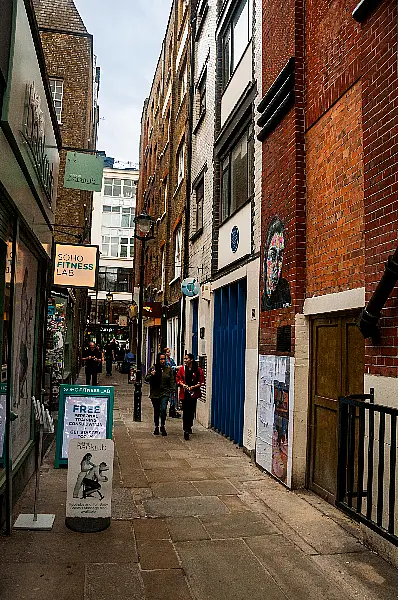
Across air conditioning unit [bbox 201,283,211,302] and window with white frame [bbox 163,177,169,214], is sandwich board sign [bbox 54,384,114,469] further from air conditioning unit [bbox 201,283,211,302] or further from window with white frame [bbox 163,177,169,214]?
window with white frame [bbox 163,177,169,214]

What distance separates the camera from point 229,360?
464 inches

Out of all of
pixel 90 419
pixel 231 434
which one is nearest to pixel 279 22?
pixel 90 419

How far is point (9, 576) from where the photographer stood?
4430 millimetres

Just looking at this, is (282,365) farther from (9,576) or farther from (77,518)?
(9,576)

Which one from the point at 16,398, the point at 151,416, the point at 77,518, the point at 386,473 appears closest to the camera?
the point at 386,473

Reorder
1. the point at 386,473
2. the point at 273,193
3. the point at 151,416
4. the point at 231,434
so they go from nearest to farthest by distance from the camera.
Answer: the point at 386,473 < the point at 273,193 < the point at 231,434 < the point at 151,416

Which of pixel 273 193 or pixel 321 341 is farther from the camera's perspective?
pixel 273 193

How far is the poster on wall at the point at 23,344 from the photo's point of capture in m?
6.64

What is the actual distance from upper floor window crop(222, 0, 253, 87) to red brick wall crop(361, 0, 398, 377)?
6579 mm

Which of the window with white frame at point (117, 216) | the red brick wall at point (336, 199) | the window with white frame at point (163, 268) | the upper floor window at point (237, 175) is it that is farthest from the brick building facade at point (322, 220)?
the window with white frame at point (117, 216)

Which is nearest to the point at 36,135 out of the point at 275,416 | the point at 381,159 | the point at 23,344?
the point at 23,344

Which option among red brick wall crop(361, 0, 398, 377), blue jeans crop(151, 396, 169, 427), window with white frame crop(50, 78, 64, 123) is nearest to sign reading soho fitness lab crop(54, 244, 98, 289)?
blue jeans crop(151, 396, 169, 427)

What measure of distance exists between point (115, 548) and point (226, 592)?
1282 millimetres

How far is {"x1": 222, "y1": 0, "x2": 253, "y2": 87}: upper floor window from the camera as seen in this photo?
11.8 m
